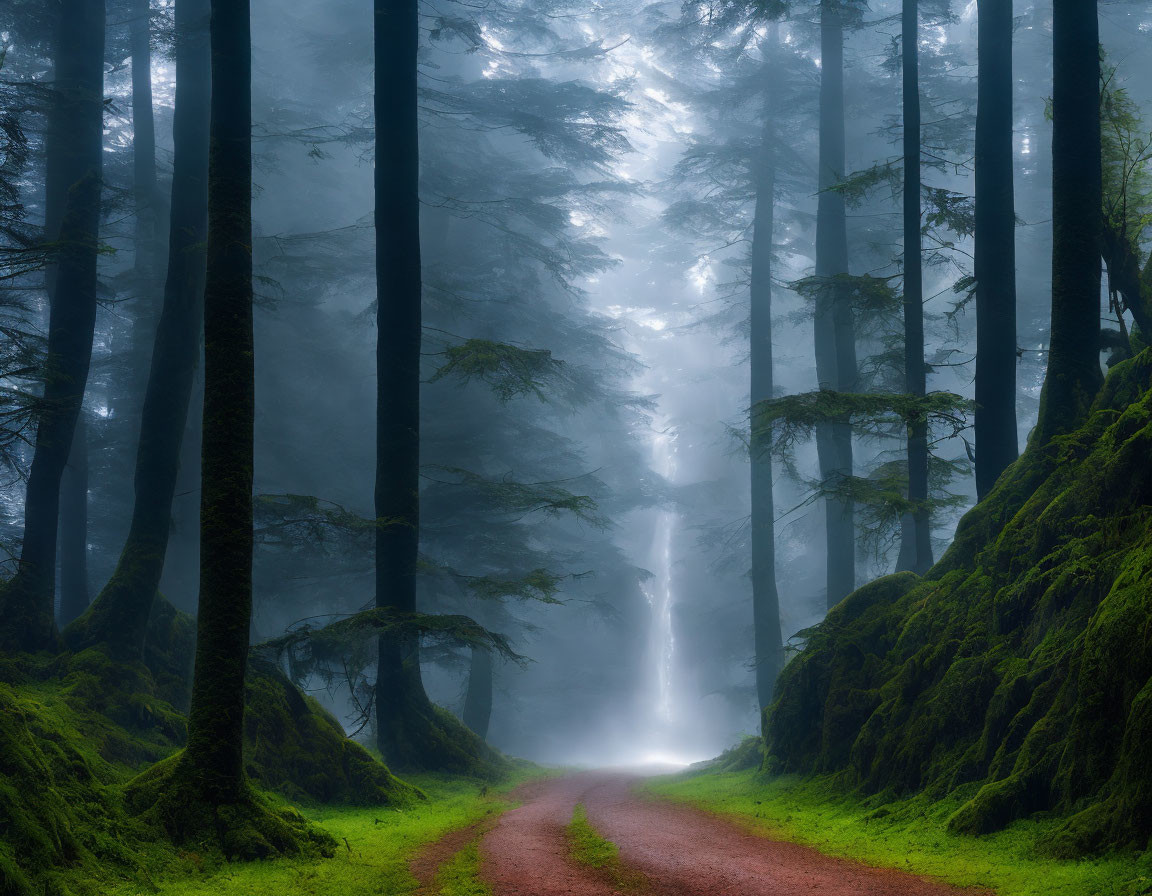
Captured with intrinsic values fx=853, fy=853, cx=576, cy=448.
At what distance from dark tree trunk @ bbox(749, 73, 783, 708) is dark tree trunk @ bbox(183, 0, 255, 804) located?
13.4 meters

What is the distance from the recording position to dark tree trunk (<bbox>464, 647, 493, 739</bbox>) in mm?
23047

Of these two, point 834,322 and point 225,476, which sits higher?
point 834,322

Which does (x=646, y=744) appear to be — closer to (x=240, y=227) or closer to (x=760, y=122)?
(x=760, y=122)

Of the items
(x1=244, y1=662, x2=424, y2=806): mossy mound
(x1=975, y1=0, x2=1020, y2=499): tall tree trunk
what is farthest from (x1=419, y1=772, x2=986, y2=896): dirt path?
(x1=975, y1=0, x2=1020, y2=499): tall tree trunk

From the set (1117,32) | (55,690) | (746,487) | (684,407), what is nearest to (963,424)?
(55,690)

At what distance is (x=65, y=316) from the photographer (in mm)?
12438

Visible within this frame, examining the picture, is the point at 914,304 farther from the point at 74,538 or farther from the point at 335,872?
the point at 74,538

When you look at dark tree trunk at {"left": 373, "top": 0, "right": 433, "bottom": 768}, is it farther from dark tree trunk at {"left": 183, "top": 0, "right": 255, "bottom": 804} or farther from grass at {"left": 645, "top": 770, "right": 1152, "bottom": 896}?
dark tree trunk at {"left": 183, "top": 0, "right": 255, "bottom": 804}

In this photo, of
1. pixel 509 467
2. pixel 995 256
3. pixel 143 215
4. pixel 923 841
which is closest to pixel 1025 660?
pixel 923 841

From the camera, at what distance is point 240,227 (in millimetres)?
8039

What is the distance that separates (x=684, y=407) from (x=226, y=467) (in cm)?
4801

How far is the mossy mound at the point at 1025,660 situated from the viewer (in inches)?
232

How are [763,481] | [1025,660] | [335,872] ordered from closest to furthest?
[335,872]
[1025,660]
[763,481]

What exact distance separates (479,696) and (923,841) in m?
17.5
